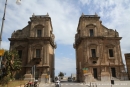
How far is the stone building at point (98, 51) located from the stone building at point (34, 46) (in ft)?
29.8

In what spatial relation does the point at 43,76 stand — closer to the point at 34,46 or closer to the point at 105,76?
the point at 34,46

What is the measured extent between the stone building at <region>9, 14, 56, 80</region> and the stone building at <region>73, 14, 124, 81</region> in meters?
9.09

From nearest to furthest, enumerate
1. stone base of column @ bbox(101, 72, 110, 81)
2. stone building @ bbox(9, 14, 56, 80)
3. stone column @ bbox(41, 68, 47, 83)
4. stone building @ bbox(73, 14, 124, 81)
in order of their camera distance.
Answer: stone base of column @ bbox(101, 72, 110, 81) < stone column @ bbox(41, 68, 47, 83) < stone building @ bbox(73, 14, 124, 81) < stone building @ bbox(9, 14, 56, 80)

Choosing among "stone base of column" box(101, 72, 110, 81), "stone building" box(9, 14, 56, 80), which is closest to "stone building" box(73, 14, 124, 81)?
"stone base of column" box(101, 72, 110, 81)

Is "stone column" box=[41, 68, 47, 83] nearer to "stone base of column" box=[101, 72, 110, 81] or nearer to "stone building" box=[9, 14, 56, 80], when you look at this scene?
"stone building" box=[9, 14, 56, 80]

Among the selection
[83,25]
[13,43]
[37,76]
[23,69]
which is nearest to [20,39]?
[13,43]

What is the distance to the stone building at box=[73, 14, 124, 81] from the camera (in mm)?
34250

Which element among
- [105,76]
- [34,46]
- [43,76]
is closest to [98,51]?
[105,76]

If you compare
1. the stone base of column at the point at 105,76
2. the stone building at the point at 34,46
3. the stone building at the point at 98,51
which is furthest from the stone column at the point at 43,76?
the stone base of column at the point at 105,76

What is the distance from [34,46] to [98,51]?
16159 millimetres

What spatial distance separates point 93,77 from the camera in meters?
33.5

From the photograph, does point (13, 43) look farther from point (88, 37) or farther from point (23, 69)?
point (88, 37)

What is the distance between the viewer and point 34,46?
36531 mm

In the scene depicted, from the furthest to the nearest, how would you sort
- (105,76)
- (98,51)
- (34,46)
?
(34,46)
(98,51)
(105,76)
